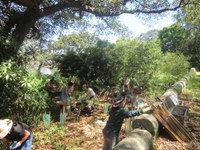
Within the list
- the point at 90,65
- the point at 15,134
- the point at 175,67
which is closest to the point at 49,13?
the point at 90,65

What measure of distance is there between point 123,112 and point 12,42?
460 centimetres

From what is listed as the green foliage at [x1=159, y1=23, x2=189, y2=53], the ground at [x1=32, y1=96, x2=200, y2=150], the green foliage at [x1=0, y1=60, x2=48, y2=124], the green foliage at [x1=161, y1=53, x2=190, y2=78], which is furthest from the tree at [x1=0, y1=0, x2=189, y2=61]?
the green foliage at [x1=159, y1=23, x2=189, y2=53]

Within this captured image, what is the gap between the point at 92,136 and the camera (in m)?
7.31

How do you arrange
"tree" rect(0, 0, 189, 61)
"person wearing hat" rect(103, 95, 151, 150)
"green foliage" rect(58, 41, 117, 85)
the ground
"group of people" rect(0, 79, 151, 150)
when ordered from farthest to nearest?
"green foliage" rect(58, 41, 117, 85)
"tree" rect(0, 0, 189, 61)
the ground
"person wearing hat" rect(103, 95, 151, 150)
"group of people" rect(0, 79, 151, 150)

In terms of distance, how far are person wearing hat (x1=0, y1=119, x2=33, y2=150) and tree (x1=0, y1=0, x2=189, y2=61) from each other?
12.6ft

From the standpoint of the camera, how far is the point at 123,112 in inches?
209

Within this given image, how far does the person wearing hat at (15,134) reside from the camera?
4.04 m

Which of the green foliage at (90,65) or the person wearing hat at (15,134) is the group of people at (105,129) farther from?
the green foliage at (90,65)

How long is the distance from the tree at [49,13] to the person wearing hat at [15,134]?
3.83 metres

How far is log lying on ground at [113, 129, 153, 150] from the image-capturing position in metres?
4.48

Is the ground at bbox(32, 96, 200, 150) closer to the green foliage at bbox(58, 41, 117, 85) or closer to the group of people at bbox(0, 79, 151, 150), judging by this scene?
the group of people at bbox(0, 79, 151, 150)

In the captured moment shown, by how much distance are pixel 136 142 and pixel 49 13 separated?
818 cm

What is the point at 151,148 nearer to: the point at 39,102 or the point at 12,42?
the point at 39,102

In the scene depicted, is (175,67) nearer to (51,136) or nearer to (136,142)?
(51,136)
